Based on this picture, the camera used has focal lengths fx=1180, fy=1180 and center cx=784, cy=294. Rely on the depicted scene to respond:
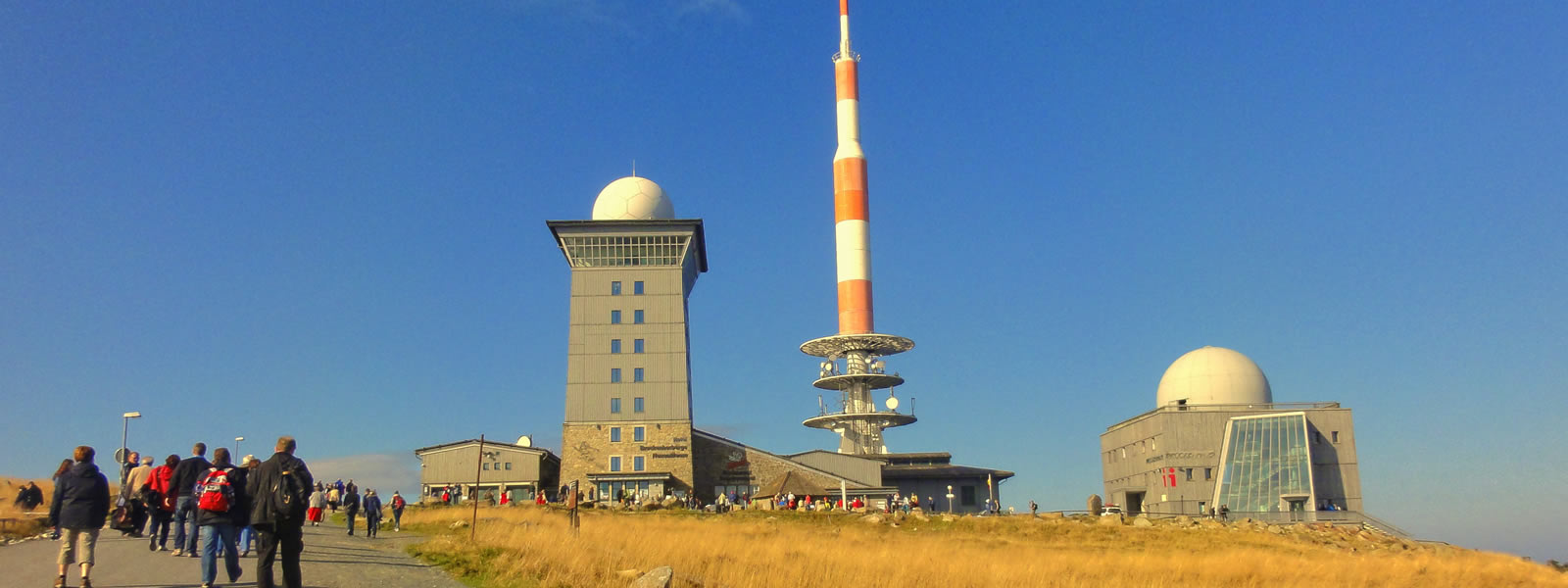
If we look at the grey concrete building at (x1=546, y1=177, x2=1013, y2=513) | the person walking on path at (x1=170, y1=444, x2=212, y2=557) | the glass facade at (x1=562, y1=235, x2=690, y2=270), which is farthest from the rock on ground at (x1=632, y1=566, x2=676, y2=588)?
the glass facade at (x1=562, y1=235, x2=690, y2=270)

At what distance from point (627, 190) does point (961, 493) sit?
28.2 m

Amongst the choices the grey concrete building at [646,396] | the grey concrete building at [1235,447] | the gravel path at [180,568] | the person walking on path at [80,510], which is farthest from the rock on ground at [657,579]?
the grey concrete building at [646,396]

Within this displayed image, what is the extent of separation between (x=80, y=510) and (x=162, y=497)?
5357 millimetres

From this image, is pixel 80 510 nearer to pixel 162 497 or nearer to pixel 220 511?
pixel 220 511

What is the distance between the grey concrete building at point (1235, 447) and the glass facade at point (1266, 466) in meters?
0.05

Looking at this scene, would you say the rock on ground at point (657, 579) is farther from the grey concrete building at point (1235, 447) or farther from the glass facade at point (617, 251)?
the glass facade at point (617, 251)

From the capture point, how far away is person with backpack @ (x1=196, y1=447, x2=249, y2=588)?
13.5m

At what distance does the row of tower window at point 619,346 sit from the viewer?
7044 cm

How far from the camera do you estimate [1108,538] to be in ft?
131

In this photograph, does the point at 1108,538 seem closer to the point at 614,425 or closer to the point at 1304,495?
the point at 1304,495

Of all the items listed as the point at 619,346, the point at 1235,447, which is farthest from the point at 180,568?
the point at 1235,447

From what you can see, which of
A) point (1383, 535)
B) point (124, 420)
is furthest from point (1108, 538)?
point (124, 420)

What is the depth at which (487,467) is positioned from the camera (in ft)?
229

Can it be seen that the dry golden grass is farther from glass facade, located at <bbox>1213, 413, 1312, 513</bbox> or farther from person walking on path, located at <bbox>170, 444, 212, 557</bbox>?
glass facade, located at <bbox>1213, 413, 1312, 513</bbox>
